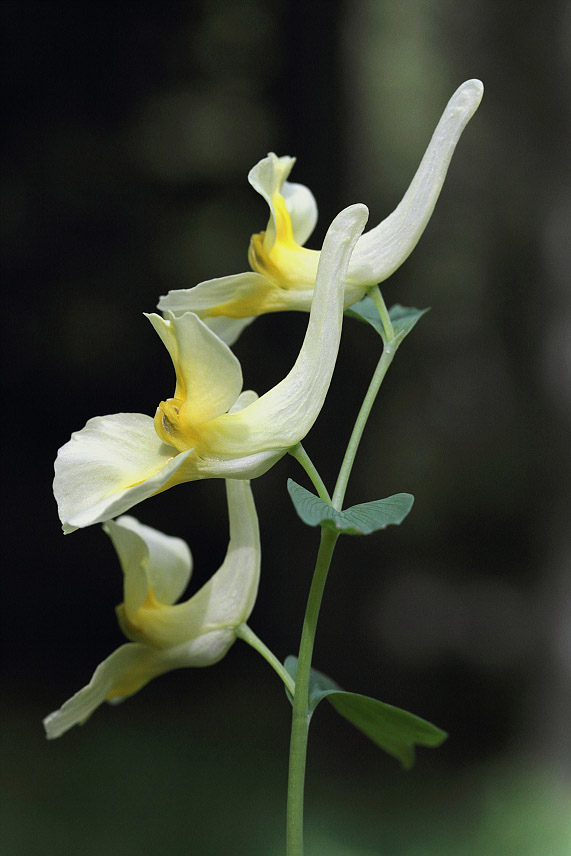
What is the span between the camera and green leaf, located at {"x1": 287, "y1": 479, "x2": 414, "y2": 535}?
290 mm

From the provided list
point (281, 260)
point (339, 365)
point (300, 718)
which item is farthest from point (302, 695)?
point (339, 365)

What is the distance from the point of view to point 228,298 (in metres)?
0.39

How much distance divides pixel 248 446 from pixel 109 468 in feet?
0.20

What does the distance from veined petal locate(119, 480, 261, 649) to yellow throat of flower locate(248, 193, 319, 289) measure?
0.11 metres

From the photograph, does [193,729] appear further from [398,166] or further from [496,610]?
[398,166]

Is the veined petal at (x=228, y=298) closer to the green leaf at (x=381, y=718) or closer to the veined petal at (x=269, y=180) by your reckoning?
the veined petal at (x=269, y=180)

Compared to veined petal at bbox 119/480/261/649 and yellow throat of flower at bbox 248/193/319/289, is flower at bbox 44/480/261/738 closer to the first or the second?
veined petal at bbox 119/480/261/649

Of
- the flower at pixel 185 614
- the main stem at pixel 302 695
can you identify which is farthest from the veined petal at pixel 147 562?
the main stem at pixel 302 695

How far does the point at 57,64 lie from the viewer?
142 cm

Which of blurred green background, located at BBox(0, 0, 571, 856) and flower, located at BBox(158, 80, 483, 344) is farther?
blurred green background, located at BBox(0, 0, 571, 856)

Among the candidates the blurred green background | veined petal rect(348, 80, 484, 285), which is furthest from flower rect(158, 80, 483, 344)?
the blurred green background

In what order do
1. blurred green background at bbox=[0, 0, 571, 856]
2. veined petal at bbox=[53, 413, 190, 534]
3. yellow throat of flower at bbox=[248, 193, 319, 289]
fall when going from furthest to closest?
1. blurred green background at bbox=[0, 0, 571, 856]
2. yellow throat of flower at bbox=[248, 193, 319, 289]
3. veined petal at bbox=[53, 413, 190, 534]

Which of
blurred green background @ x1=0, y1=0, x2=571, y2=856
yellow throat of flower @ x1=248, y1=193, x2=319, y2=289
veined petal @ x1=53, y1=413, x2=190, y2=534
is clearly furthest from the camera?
blurred green background @ x1=0, y1=0, x2=571, y2=856

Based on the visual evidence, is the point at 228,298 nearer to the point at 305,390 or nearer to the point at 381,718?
the point at 305,390
